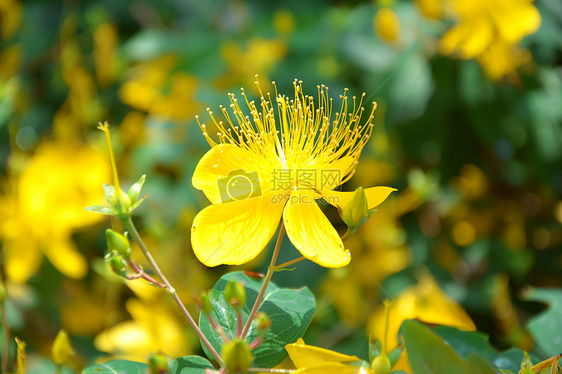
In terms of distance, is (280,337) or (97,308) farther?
(97,308)

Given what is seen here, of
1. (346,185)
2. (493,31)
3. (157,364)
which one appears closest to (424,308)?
(346,185)

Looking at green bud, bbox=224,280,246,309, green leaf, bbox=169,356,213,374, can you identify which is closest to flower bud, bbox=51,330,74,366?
green leaf, bbox=169,356,213,374

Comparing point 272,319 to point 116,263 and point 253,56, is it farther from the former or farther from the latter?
point 253,56

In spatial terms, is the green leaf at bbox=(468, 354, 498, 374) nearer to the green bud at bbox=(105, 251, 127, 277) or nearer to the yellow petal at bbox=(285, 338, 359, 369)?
the yellow petal at bbox=(285, 338, 359, 369)

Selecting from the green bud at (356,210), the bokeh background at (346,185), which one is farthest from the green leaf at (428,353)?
the bokeh background at (346,185)

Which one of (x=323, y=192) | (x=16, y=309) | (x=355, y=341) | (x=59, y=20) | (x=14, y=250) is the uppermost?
(x=59, y=20)

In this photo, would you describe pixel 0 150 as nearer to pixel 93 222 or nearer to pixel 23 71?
pixel 23 71

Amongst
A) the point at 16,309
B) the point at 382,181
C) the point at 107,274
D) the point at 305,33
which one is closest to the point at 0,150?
the point at 16,309
